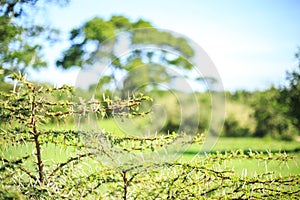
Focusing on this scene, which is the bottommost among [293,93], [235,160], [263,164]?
[235,160]

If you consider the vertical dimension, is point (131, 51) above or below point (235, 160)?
above

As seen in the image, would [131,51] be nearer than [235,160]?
No

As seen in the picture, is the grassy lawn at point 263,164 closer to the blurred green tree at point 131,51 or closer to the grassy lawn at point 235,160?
the grassy lawn at point 235,160

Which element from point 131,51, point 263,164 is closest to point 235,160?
point 263,164

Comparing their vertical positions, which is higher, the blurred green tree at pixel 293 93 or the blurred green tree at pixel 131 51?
the blurred green tree at pixel 131 51

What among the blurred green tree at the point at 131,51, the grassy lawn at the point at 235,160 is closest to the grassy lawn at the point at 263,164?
the grassy lawn at the point at 235,160

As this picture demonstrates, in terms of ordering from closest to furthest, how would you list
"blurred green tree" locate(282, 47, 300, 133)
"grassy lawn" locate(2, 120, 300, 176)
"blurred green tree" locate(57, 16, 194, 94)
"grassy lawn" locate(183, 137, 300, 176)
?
"grassy lawn" locate(2, 120, 300, 176), "grassy lawn" locate(183, 137, 300, 176), "blurred green tree" locate(282, 47, 300, 133), "blurred green tree" locate(57, 16, 194, 94)

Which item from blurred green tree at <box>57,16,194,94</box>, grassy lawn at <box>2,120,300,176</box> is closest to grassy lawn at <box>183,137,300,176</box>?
grassy lawn at <box>2,120,300,176</box>

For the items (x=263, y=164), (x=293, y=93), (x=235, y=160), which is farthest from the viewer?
(x=293, y=93)

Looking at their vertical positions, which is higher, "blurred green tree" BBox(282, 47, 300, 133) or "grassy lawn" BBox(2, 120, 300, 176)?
"blurred green tree" BBox(282, 47, 300, 133)

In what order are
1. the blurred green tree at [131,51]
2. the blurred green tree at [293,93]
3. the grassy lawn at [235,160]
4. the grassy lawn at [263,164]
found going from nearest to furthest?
the grassy lawn at [235,160], the grassy lawn at [263,164], the blurred green tree at [293,93], the blurred green tree at [131,51]

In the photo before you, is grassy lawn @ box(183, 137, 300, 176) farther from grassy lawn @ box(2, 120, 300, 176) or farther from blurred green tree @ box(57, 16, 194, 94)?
blurred green tree @ box(57, 16, 194, 94)

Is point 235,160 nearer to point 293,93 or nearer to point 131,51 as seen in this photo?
point 293,93

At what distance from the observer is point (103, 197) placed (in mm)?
2361
